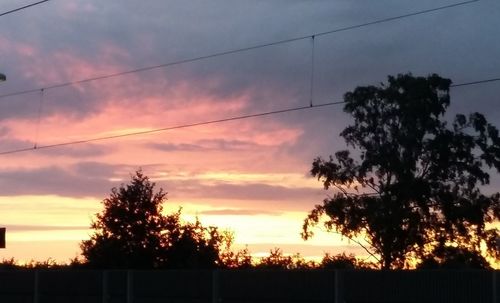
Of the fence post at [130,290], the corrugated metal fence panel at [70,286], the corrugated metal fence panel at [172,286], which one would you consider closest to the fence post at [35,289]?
the corrugated metal fence panel at [70,286]

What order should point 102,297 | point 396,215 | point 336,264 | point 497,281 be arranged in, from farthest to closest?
point 396,215, point 336,264, point 102,297, point 497,281

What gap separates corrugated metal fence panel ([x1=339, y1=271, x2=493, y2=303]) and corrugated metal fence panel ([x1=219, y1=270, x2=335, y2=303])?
2.46 feet

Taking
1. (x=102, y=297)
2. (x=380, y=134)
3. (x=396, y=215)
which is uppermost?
(x=380, y=134)

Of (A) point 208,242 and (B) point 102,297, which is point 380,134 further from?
(B) point 102,297

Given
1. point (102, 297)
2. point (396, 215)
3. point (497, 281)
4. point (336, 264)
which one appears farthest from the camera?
point (396, 215)

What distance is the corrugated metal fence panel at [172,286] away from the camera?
101 feet

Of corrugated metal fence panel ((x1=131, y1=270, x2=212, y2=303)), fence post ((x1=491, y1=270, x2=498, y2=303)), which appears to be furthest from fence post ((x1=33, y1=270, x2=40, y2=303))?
fence post ((x1=491, y1=270, x2=498, y2=303))

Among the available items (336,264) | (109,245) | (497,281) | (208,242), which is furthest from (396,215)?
(497,281)

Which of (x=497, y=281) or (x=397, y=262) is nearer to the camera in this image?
(x=497, y=281)

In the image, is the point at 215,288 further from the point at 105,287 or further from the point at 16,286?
the point at 16,286

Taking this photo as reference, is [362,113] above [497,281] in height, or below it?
above

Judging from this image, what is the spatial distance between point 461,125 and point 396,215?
238 inches

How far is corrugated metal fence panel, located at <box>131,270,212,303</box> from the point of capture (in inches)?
1208

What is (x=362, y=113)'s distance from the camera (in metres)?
52.7
